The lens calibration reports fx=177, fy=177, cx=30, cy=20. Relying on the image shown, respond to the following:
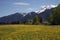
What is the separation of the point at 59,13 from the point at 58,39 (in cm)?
6135

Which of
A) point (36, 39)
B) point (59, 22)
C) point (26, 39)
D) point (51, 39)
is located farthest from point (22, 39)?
point (59, 22)

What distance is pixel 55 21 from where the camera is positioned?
78.6 m

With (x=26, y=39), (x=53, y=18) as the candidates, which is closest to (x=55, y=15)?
(x=53, y=18)

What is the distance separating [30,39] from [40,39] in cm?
123

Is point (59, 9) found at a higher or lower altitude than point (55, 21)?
higher

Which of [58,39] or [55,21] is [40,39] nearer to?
[58,39]

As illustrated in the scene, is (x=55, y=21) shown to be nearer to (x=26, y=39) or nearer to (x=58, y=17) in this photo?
(x=58, y=17)

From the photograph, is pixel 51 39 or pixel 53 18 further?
pixel 53 18

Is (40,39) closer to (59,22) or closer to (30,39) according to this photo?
(30,39)

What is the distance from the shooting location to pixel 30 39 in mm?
17875

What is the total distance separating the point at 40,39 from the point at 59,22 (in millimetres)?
60286

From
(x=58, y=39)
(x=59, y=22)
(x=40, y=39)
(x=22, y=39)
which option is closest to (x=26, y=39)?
(x=22, y=39)

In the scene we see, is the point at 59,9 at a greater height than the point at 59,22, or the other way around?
the point at 59,9

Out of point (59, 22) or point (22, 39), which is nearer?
point (22, 39)
